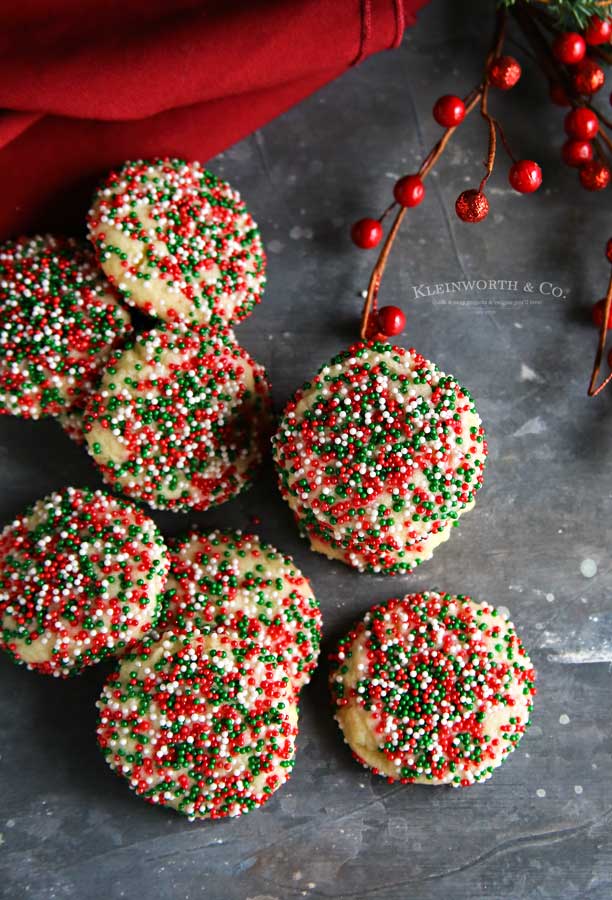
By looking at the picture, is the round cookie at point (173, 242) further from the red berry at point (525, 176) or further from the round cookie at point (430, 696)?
the round cookie at point (430, 696)

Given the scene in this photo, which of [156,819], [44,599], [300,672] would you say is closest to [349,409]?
[300,672]

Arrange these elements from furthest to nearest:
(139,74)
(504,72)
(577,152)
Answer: (577,152) < (504,72) < (139,74)

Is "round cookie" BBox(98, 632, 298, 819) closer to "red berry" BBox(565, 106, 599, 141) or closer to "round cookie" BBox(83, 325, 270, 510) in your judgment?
"round cookie" BBox(83, 325, 270, 510)

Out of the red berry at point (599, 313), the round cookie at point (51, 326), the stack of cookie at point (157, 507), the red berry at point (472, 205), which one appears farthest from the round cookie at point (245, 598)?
the red berry at point (599, 313)

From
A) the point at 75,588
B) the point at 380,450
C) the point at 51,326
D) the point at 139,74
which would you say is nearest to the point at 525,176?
the point at 380,450

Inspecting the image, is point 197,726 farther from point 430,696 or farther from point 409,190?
point 409,190

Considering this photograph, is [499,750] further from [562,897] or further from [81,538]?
[81,538]
